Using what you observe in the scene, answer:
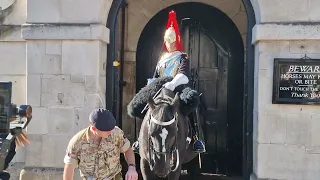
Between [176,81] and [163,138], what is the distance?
113cm

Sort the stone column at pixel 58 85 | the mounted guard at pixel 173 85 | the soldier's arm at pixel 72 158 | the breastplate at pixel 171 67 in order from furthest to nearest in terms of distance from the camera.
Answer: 1. the stone column at pixel 58 85
2. the breastplate at pixel 171 67
3. the mounted guard at pixel 173 85
4. the soldier's arm at pixel 72 158

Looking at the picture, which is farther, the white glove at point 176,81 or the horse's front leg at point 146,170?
the white glove at point 176,81

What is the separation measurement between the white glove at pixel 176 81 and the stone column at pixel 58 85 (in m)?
1.19

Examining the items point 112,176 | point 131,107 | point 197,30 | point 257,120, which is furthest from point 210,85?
point 112,176

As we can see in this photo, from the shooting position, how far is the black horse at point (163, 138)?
4.07 m

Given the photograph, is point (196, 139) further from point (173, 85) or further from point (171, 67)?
point (171, 67)

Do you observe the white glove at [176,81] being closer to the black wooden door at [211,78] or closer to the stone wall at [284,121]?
the stone wall at [284,121]

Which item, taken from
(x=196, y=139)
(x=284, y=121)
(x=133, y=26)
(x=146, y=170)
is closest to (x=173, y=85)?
(x=196, y=139)

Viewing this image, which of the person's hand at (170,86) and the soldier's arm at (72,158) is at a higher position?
the person's hand at (170,86)

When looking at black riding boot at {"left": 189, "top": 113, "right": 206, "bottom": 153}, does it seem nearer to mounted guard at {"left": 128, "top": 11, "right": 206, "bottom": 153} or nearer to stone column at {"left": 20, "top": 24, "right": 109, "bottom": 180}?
mounted guard at {"left": 128, "top": 11, "right": 206, "bottom": 153}

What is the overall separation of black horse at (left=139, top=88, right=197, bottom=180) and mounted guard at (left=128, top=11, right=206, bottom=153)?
233mm

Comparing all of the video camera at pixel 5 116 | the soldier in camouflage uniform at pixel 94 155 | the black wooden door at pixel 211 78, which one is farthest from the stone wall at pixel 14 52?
the video camera at pixel 5 116

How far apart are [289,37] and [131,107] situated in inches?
84.9

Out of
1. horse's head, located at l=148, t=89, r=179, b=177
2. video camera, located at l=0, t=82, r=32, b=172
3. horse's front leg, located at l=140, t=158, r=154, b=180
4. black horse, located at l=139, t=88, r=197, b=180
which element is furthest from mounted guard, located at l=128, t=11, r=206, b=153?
video camera, located at l=0, t=82, r=32, b=172
